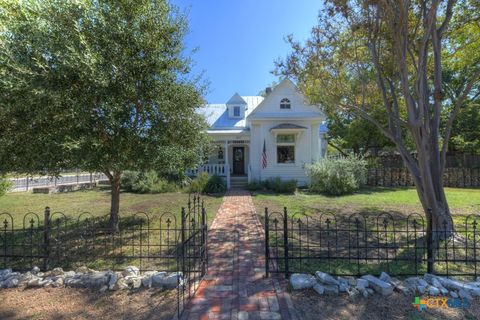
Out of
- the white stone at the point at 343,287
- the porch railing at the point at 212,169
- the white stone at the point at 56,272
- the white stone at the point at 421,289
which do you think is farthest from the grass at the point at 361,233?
the porch railing at the point at 212,169

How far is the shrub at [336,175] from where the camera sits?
1277 centimetres

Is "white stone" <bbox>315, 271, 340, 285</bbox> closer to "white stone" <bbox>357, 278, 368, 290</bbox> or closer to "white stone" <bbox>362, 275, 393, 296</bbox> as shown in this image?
"white stone" <bbox>357, 278, 368, 290</bbox>

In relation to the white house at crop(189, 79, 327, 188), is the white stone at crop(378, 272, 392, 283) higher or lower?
lower

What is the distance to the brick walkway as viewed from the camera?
3105 mm

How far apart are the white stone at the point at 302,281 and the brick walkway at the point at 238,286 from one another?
0.61ft

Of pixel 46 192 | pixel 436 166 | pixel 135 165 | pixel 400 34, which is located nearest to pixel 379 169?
pixel 436 166

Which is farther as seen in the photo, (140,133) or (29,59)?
(140,133)

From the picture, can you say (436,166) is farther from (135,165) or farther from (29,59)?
(29,59)

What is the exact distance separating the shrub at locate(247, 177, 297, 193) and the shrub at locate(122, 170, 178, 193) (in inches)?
167

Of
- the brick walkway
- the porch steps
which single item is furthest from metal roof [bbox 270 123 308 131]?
the brick walkway

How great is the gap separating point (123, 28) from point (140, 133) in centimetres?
204

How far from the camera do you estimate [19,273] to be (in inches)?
165

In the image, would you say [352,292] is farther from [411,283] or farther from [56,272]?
[56,272]

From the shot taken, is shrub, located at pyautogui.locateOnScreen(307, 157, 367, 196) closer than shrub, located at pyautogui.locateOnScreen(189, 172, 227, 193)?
Yes
